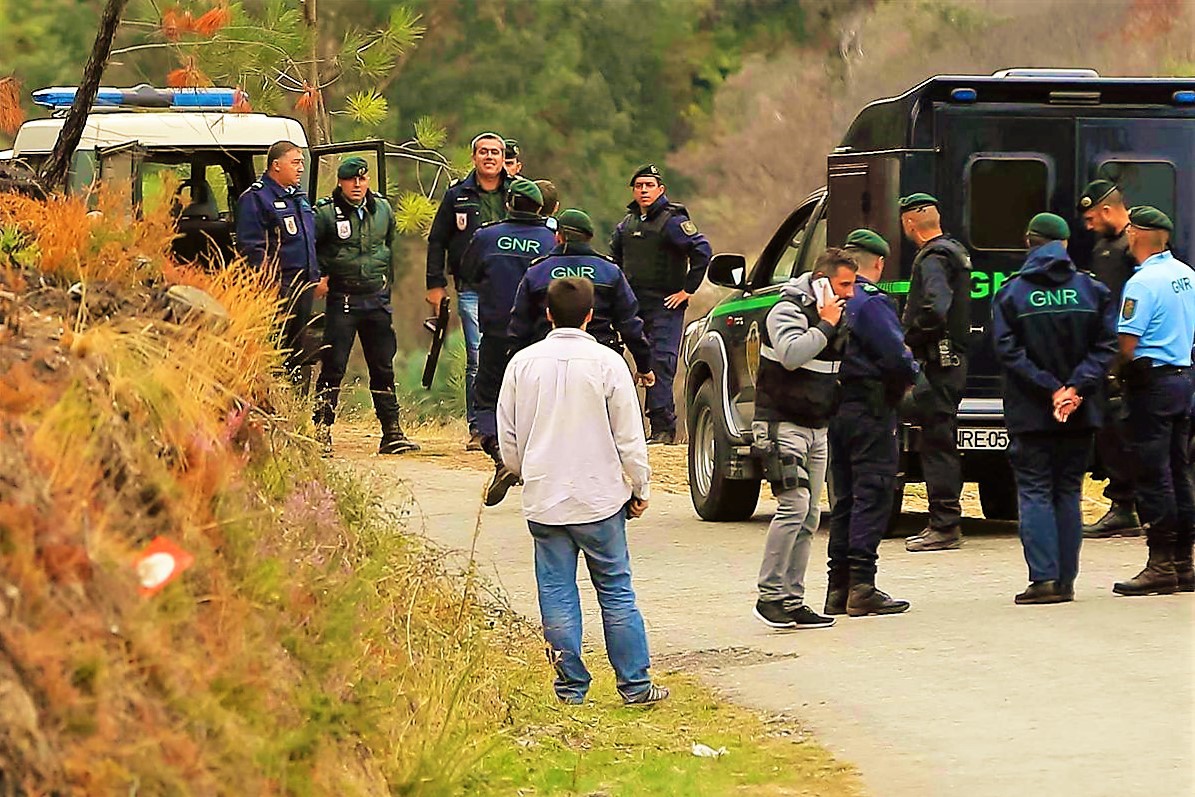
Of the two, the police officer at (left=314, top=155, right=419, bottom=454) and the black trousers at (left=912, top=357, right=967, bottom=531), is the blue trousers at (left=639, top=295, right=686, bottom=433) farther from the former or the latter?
the black trousers at (left=912, top=357, right=967, bottom=531)

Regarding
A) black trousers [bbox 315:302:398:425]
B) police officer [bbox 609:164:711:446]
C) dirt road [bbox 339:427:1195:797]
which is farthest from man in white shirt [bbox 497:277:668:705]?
police officer [bbox 609:164:711:446]

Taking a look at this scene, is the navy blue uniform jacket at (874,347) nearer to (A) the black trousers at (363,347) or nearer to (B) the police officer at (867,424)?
(B) the police officer at (867,424)

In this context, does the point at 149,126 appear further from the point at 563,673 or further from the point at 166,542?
the point at 166,542

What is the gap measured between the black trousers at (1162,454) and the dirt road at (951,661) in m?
0.36

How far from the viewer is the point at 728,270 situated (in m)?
12.4

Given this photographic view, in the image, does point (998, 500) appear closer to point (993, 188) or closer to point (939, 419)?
point (939, 419)

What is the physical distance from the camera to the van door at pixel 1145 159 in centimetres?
1161

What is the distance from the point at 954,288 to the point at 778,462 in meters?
2.39

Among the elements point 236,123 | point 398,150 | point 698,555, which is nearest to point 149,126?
point 236,123

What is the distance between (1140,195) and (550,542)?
5305 millimetres

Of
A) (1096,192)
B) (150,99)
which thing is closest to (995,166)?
(1096,192)

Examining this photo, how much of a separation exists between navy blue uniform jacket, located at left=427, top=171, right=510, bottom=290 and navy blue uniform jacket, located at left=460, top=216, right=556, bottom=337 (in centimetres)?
136

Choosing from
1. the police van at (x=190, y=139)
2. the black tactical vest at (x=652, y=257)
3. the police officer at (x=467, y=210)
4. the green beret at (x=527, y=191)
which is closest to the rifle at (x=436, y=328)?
the police officer at (x=467, y=210)

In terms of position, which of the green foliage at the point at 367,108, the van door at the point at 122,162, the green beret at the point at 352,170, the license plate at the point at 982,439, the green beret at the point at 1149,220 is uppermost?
the green foliage at the point at 367,108
